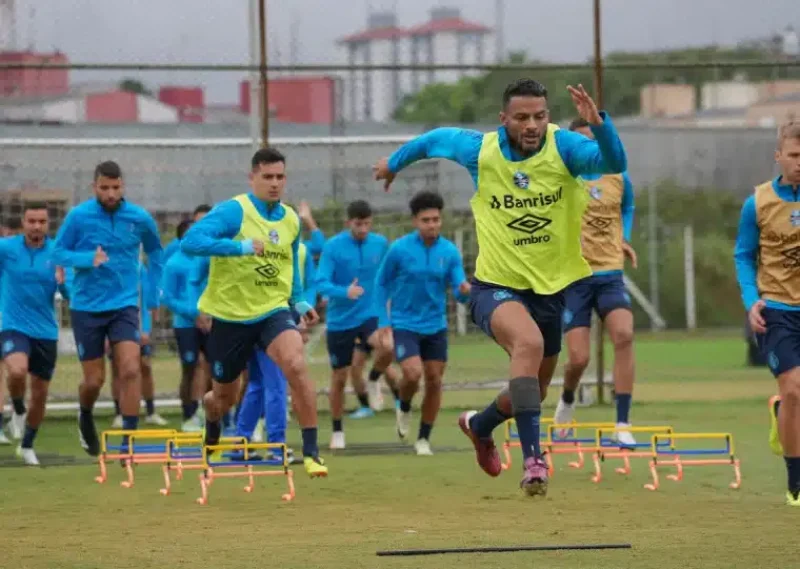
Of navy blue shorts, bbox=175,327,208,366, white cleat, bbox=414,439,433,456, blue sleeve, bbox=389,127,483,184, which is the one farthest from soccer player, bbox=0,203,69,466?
blue sleeve, bbox=389,127,483,184

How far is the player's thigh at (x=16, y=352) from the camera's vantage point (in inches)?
591

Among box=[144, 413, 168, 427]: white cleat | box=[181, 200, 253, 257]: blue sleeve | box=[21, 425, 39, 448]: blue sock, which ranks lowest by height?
box=[144, 413, 168, 427]: white cleat

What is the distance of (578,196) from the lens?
32.7ft

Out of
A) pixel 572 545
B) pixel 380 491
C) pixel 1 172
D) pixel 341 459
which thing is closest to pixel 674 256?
pixel 1 172

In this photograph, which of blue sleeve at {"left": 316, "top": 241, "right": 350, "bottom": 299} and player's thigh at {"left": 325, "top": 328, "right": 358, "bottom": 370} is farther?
player's thigh at {"left": 325, "top": 328, "right": 358, "bottom": 370}

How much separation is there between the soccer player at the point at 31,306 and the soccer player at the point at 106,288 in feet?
2.82

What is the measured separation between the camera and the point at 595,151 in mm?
9539

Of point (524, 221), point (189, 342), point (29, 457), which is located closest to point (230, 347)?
point (29, 457)

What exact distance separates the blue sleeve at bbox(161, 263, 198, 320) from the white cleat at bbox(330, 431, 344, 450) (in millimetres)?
2064

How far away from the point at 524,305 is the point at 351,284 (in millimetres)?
7391

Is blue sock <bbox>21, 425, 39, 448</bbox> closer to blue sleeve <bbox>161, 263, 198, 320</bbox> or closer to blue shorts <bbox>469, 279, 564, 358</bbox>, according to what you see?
blue sleeve <bbox>161, 263, 198, 320</bbox>

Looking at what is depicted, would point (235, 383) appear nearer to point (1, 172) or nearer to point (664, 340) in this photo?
point (1, 172)

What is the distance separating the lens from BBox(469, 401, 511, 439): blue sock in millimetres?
10500

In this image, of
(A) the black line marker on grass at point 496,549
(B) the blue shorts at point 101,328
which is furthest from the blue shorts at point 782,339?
(B) the blue shorts at point 101,328
